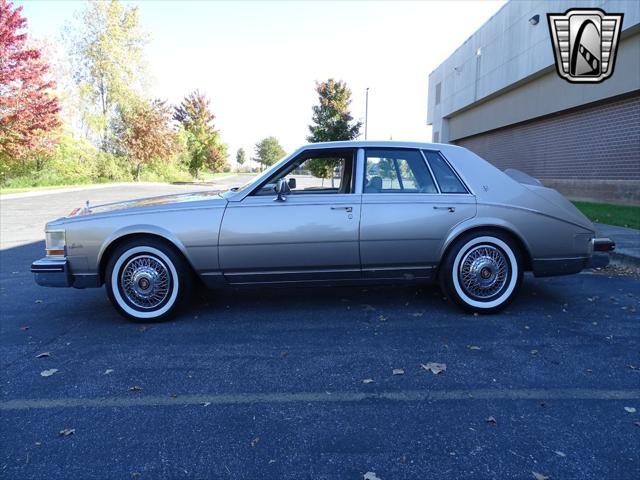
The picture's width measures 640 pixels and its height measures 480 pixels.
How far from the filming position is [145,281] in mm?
3834

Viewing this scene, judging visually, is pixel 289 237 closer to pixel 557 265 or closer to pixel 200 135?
pixel 557 265

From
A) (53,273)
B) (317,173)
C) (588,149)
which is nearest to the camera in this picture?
(53,273)

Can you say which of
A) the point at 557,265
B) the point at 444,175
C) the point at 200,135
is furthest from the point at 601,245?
the point at 200,135

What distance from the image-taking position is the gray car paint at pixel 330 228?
3.76 meters

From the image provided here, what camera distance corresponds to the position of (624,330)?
3617mm

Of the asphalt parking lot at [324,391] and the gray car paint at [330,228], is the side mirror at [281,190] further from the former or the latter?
the asphalt parking lot at [324,391]

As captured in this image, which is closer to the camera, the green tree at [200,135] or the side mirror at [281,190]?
the side mirror at [281,190]

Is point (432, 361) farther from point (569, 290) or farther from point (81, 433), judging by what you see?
point (569, 290)

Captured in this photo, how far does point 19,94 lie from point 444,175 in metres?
25.4

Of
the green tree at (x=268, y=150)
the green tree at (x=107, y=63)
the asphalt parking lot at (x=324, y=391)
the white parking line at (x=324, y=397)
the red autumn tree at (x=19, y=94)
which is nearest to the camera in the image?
the asphalt parking lot at (x=324, y=391)

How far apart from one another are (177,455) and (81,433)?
23.8 inches

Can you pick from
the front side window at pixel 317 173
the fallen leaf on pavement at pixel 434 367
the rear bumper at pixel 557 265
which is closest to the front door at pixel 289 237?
the front side window at pixel 317 173

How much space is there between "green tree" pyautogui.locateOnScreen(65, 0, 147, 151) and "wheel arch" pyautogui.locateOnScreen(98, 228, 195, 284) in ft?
109

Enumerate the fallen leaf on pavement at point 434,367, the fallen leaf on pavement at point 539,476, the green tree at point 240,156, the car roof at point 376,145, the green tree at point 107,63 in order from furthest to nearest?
the green tree at point 240,156
the green tree at point 107,63
the car roof at point 376,145
the fallen leaf on pavement at point 434,367
the fallen leaf on pavement at point 539,476
